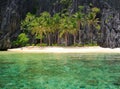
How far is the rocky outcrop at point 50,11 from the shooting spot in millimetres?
97500

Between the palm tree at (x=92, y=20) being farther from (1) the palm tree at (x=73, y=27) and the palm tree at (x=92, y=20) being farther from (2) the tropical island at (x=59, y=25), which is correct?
(1) the palm tree at (x=73, y=27)

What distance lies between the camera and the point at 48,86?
1914cm

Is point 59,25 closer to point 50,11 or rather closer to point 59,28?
point 59,28

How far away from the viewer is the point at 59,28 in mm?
Result: 94125

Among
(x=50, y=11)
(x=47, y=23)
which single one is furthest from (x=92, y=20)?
(x=50, y=11)

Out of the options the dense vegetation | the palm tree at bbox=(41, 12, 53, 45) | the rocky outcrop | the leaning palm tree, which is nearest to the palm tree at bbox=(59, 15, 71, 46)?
the dense vegetation

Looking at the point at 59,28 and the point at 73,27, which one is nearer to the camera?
the point at 73,27

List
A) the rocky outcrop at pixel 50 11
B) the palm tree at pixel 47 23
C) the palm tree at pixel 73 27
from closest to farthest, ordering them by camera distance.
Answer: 1. the palm tree at pixel 73 27
2. the palm tree at pixel 47 23
3. the rocky outcrop at pixel 50 11

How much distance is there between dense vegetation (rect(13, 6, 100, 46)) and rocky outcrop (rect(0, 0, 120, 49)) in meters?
2.56

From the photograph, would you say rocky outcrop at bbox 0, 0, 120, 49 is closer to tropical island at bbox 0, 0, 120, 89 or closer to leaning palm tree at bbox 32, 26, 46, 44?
tropical island at bbox 0, 0, 120, 89

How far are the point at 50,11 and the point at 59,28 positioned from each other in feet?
51.5

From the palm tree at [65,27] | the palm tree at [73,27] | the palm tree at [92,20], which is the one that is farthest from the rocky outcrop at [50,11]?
the palm tree at [65,27]

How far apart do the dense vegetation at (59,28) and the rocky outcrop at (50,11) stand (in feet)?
8.40

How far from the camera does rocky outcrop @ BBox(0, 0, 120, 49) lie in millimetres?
97500
